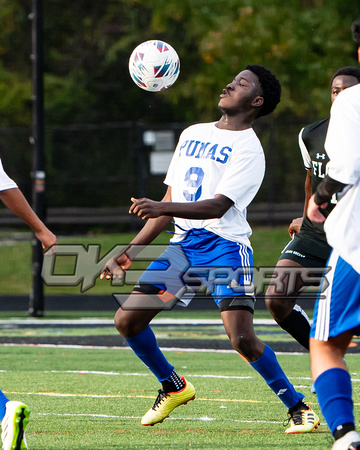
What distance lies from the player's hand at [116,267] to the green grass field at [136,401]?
103 cm

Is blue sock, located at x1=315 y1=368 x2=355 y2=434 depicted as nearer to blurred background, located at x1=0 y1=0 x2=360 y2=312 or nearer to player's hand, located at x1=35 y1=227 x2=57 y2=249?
player's hand, located at x1=35 y1=227 x2=57 y2=249

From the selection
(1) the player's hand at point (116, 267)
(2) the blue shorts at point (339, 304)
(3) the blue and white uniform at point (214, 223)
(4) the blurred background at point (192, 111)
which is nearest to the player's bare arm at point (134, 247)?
(1) the player's hand at point (116, 267)

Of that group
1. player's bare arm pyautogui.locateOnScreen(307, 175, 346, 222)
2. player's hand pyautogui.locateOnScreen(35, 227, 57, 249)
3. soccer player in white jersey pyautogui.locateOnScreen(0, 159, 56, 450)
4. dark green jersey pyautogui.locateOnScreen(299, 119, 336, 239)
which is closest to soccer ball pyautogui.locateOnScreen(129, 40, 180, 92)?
dark green jersey pyautogui.locateOnScreen(299, 119, 336, 239)

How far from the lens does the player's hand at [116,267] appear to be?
6.00 m

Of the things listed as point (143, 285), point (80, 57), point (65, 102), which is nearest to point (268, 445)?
point (143, 285)

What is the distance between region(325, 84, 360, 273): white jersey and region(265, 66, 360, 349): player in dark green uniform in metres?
2.64

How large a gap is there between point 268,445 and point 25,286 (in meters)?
14.5

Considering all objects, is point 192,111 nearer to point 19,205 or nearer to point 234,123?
point 234,123

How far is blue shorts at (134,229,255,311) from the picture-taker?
5.93 m

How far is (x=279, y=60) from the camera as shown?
24.4 m

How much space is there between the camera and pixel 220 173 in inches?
237

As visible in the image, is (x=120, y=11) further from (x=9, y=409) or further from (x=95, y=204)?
(x=9, y=409)

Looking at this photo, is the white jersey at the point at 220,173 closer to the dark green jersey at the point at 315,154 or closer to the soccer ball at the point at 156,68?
the dark green jersey at the point at 315,154

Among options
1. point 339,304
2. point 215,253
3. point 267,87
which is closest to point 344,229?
point 339,304
